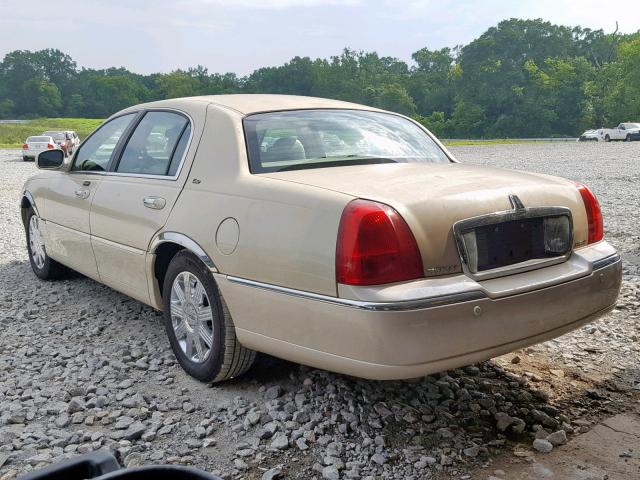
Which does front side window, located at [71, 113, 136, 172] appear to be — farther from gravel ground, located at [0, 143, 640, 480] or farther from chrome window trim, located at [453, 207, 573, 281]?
chrome window trim, located at [453, 207, 573, 281]

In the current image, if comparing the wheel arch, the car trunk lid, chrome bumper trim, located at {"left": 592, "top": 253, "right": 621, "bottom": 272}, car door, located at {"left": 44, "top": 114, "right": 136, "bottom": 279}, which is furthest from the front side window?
chrome bumper trim, located at {"left": 592, "top": 253, "right": 621, "bottom": 272}

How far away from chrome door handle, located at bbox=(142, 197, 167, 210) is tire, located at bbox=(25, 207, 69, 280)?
2273mm

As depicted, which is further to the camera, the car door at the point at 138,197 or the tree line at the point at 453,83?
the tree line at the point at 453,83

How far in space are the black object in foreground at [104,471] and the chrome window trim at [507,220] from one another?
192cm

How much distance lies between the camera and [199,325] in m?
3.65

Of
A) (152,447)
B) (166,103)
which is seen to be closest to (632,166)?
(166,103)

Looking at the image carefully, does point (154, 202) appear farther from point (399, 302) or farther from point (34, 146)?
point (34, 146)

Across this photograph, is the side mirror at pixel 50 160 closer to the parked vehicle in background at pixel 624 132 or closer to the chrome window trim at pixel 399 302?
the chrome window trim at pixel 399 302

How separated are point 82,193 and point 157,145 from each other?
3.14ft

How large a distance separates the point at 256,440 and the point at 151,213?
5.16ft

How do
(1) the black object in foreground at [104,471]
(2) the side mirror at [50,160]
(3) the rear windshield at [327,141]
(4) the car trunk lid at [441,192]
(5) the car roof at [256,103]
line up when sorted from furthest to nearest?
(2) the side mirror at [50,160], (5) the car roof at [256,103], (3) the rear windshield at [327,141], (4) the car trunk lid at [441,192], (1) the black object in foreground at [104,471]

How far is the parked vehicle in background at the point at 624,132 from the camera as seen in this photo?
47625 mm

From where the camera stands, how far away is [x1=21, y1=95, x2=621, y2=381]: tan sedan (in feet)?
9.00

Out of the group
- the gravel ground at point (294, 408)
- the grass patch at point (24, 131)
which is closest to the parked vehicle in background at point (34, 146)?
the grass patch at point (24, 131)
